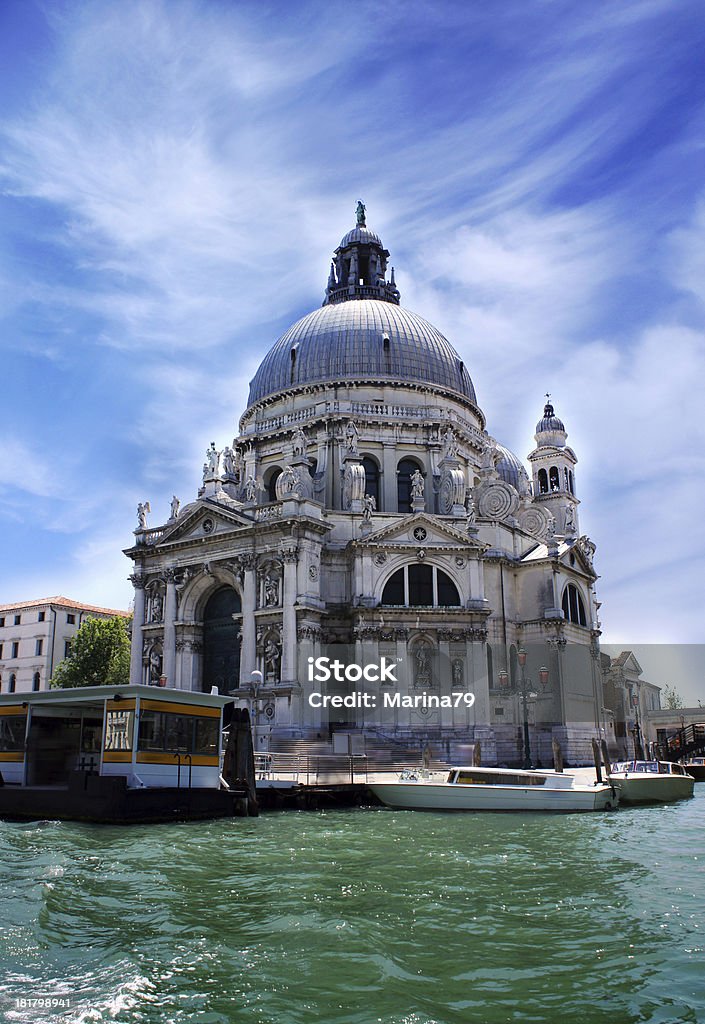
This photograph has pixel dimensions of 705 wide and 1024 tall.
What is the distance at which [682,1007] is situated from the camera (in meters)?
8.62

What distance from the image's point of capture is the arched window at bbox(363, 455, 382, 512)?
1785 inches

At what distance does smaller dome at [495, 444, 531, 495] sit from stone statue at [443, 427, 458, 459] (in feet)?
28.4

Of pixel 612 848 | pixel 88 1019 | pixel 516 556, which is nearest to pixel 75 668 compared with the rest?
pixel 516 556

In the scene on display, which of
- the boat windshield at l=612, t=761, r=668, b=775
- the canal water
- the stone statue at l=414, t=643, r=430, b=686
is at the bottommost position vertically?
the canal water

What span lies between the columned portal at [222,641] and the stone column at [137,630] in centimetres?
330

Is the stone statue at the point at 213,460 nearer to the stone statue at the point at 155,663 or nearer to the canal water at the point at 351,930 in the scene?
the stone statue at the point at 155,663

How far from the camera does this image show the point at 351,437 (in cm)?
4453

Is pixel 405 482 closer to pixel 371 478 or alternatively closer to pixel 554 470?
pixel 371 478

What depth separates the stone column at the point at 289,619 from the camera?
37.6 meters

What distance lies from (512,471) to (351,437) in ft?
54.8

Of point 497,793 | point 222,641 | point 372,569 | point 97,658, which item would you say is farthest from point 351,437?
point 497,793

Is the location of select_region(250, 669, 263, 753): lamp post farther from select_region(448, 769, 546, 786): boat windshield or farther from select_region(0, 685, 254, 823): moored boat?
select_region(448, 769, 546, 786): boat windshield

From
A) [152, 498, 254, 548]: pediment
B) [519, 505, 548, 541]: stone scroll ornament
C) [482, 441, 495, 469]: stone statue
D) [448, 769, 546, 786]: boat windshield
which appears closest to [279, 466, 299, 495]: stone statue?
[152, 498, 254, 548]: pediment

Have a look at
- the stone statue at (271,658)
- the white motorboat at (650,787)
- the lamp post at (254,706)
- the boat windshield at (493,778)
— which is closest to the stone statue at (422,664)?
the stone statue at (271,658)
